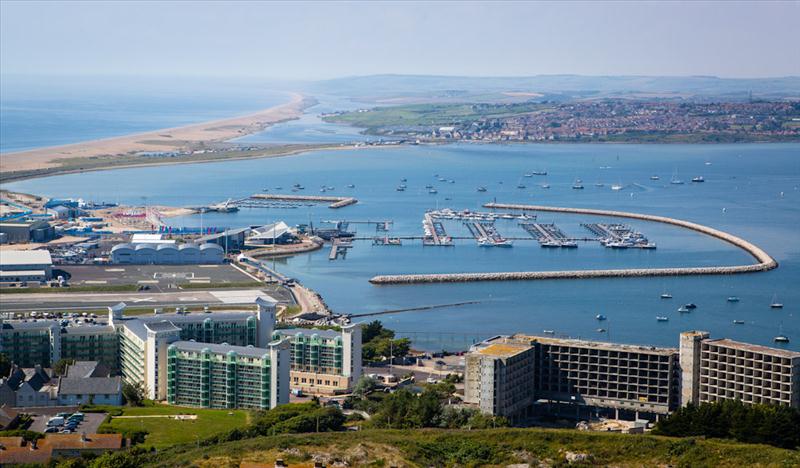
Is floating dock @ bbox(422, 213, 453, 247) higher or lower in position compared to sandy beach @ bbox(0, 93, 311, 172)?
lower

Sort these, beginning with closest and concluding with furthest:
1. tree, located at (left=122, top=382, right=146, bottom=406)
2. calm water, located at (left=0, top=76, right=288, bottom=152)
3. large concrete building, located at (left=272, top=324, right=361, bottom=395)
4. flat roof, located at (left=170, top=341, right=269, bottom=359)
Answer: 1. tree, located at (left=122, top=382, right=146, bottom=406)
2. flat roof, located at (left=170, top=341, right=269, bottom=359)
3. large concrete building, located at (left=272, top=324, right=361, bottom=395)
4. calm water, located at (left=0, top=76, right=288, bottom=152)

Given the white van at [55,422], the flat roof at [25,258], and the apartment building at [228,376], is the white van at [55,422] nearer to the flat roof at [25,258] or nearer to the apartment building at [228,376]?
the apartment building at [228,376]

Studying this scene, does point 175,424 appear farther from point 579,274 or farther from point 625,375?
point 579,274

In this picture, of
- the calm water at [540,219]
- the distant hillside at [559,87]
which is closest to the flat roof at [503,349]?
the calm water at [540,219]

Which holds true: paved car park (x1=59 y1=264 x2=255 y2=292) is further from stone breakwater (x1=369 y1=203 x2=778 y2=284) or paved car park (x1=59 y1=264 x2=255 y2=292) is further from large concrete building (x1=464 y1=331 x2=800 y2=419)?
large concrete building (x1=464 y1=331 x2=800 y2=419)

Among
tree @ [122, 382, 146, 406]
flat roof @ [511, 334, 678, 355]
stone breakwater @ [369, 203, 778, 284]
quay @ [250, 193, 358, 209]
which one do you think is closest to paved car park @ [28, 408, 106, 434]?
tree @ [122, 382, 146, 406]

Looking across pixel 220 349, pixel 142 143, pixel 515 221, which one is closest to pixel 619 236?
pixel 515 221

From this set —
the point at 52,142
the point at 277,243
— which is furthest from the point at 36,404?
the point at 52,142
